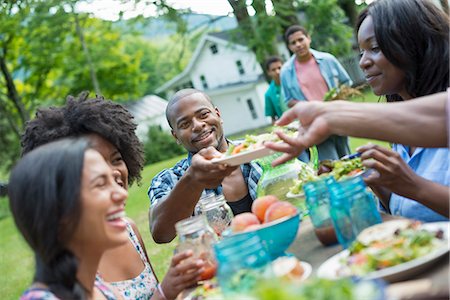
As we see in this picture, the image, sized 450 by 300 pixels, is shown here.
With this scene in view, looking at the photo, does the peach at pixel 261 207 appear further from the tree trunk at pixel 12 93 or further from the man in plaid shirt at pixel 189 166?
the tree trunk at pixel 12 93

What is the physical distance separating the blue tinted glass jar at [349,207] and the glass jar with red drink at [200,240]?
56 cm

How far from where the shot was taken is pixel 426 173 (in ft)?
9.47

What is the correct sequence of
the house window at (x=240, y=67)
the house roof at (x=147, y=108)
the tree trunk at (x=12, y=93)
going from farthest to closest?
1. the house roof at (x=147, y=108)
2. the house window at (x=240, y=67)
3. the tree trunk at (x=12, y=93)

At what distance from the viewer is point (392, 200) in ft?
9.99

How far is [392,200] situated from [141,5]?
1167 cm

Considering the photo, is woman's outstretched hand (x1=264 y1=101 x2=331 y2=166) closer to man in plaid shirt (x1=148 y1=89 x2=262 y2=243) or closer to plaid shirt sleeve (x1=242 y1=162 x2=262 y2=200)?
man in plaid shirt (x1=148 y1=89 x2=262 y2=243)

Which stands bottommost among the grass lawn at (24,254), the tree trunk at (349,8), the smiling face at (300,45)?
the grass lawn at (24,254)

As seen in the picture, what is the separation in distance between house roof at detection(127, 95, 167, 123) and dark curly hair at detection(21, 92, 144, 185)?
4889cm

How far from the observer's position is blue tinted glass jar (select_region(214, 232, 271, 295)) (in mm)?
1725

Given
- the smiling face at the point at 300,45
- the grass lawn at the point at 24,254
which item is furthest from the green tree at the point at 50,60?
the smiling face at the point at 300,45

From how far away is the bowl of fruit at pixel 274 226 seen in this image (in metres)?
2.40

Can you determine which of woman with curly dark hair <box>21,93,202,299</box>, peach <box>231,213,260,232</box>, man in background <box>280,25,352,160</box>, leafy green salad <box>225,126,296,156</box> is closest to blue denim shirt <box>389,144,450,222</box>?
leafy green salad <box>225,126,296,156</box>

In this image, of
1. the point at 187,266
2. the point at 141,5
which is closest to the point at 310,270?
the point at 187,266

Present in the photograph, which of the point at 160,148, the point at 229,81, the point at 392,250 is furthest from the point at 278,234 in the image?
the point at 229,81
